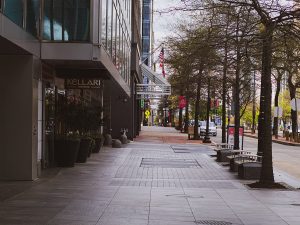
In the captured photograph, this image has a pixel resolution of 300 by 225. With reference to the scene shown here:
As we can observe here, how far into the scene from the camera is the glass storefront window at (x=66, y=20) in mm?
17375

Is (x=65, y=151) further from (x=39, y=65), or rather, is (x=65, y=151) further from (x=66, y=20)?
(x=66, y=20)

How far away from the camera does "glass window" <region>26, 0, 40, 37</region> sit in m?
15.4

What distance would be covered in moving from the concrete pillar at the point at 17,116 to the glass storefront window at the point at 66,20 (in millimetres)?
→ 2052

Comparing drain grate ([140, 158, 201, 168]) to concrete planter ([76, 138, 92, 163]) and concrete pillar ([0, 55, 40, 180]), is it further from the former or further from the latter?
concrete pillar ([0, 55, 40, 180])

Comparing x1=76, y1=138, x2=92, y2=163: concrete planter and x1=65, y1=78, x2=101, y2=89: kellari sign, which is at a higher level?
x1=65, y1=78, x2=101, y2=89: kellari sign

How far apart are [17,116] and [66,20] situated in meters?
3.80

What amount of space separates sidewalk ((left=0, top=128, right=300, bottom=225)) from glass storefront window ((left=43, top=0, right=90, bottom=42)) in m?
4.02

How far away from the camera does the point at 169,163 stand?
75.4 ft

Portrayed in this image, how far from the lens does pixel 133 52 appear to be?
144 feet

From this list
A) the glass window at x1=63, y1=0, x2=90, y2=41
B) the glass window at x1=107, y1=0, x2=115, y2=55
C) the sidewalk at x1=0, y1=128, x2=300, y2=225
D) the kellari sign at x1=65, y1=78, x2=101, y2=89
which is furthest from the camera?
the kellari sign at x1=65, y1=78, x2=101, y2=89

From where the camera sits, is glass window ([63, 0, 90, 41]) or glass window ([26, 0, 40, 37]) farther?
glass window ([63, 0, 90, 41])

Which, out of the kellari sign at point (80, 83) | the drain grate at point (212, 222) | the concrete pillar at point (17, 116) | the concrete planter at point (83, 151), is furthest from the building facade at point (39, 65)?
the drain grate at point (212, 222)

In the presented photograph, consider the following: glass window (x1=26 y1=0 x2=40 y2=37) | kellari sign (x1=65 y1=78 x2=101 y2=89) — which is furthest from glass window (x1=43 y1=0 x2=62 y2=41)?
kellari sign (x1=65 y1=78 x2=101 y2=89)

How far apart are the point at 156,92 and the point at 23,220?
41847 millimetres
